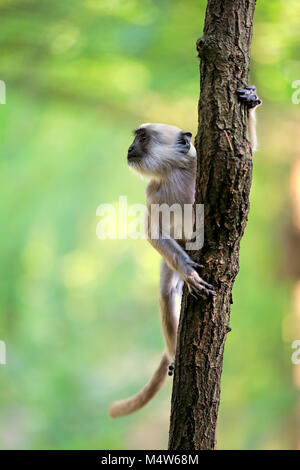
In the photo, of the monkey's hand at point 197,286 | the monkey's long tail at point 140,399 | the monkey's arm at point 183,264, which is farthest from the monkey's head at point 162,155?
the monkey's long tail at point 140,399

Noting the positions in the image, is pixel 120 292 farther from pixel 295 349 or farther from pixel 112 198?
pixel 295 349

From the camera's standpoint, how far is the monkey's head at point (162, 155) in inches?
143

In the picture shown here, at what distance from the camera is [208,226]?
8.93ft

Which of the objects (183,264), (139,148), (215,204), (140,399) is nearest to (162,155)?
(139,148)

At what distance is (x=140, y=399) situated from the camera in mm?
3826

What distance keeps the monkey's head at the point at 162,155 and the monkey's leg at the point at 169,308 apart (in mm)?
735

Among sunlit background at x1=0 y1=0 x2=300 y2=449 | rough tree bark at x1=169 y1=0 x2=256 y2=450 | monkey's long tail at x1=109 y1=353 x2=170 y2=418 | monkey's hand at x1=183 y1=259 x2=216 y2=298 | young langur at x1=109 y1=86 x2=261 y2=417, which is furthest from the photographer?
sunlit background at x1=0 y1=0 x2=300 y2=449

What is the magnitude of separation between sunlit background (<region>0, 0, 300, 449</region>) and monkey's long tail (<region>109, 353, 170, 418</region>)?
11.2ft

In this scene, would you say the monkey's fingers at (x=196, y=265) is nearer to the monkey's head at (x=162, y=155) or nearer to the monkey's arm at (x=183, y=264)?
the monkey's arm at (x=183, y=264)

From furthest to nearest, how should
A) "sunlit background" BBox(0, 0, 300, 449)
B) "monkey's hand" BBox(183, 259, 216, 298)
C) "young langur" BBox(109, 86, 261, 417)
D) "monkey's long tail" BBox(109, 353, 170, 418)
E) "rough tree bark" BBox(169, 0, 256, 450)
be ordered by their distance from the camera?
"sunlit background" BBox(0, 0, 300, 449) → "monkey's long tail" BBox(109, 353, 170, 418) → "young langur" BBox(109, 86, 261, 417) → "monkey's hand" BBox(183, 259, 216, 298) → "rough tree bark" BBox(169, 0, 256, 450)

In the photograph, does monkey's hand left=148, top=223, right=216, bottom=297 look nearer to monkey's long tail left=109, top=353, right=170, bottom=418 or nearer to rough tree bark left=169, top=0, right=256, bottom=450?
rough tree bark left=169, top=0, right=256, bottom=450

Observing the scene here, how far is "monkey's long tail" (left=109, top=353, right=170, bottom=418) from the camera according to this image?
3.82 metres

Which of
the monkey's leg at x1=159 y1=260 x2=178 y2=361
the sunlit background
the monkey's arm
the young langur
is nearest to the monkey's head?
the young langur
